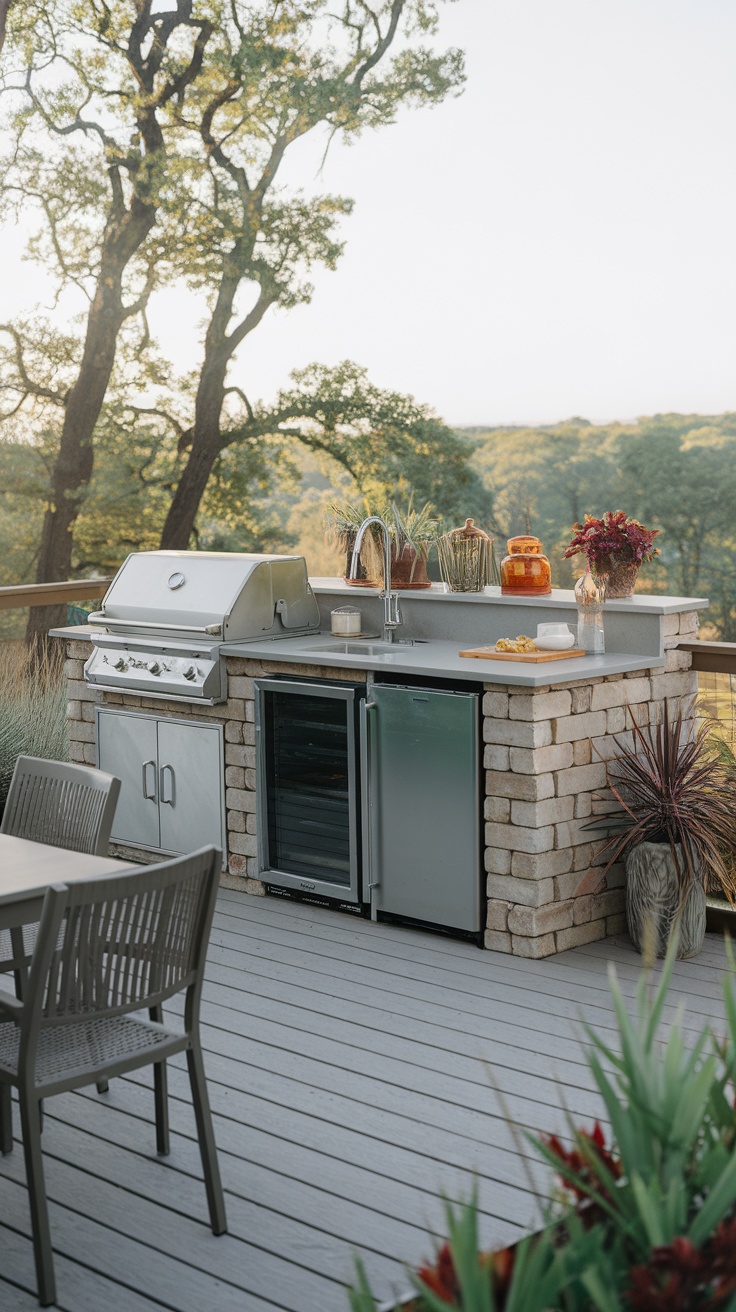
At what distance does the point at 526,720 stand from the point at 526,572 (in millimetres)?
1008

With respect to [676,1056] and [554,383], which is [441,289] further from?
[676,1056]

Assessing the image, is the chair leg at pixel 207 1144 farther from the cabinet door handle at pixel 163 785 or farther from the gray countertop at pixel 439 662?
the cabinet door handle at pixel 163 785

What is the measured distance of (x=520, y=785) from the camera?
4.50m

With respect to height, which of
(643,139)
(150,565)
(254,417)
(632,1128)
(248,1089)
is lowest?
(248,1089)

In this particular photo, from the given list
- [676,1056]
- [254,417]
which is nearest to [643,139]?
[254,417]

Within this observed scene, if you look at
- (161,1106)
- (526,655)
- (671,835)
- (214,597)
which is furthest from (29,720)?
(161,1106)

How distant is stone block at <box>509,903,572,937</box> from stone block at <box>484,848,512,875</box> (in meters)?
0.13

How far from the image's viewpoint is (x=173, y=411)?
14672 millimetres

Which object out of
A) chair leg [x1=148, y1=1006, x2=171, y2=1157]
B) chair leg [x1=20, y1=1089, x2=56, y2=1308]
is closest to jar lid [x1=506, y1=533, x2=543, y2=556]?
chair leg [x1=148, y1=1006, x2=171, y2=1157]

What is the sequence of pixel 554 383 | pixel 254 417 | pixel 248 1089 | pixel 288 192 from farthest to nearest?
pixel 554 383, pixel 254 417, pixel 288 192, pixel 248 1089

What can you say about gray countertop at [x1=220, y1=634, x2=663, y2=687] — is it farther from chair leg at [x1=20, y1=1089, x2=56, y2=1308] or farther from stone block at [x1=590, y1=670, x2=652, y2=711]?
chair leg at [x1=20, y1=1089, x2=56, y2=1308]

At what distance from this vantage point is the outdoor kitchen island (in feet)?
14.8

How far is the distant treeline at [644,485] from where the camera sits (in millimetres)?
16781

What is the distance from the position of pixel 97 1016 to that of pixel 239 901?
9.02 feet
